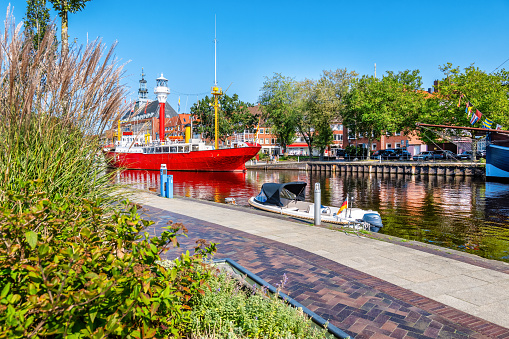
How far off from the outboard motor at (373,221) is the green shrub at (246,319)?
940cm

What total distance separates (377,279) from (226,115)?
6950 centimetres

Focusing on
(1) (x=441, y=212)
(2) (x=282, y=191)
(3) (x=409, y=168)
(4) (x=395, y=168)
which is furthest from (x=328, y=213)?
(4) (x=395, y=168)

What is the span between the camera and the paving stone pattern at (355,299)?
12.7 feet

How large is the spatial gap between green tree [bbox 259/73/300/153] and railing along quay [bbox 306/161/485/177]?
35.1 ft

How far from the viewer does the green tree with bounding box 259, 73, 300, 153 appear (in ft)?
206

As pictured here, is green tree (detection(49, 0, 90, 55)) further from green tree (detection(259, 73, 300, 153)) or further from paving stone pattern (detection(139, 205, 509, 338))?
green tree (detection(259, 73, 300, 153))

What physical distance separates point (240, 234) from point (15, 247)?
633 centimetres

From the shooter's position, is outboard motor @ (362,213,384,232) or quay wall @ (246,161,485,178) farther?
quay wall @ (246,161,485,178)

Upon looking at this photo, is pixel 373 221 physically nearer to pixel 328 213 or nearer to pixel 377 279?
pixel 328 213

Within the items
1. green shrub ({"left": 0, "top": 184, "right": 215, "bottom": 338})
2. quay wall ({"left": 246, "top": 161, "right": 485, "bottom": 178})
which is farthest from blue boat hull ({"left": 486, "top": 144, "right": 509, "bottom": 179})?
green shrub ({"left": 0, "top": 184, "right": 215, "bottom": 338})

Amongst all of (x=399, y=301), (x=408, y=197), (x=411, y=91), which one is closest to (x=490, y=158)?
(x=408, y=197)

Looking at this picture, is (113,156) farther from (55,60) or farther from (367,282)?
(367,282)

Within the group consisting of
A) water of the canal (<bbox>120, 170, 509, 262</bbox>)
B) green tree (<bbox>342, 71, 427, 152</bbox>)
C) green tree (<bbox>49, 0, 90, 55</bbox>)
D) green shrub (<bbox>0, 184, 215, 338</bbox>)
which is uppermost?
green tree (<bbox>342, 71, 427, 152</bbox>)

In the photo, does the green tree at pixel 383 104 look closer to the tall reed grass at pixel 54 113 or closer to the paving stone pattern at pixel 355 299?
the paving stone pattern at pixel 355 299
